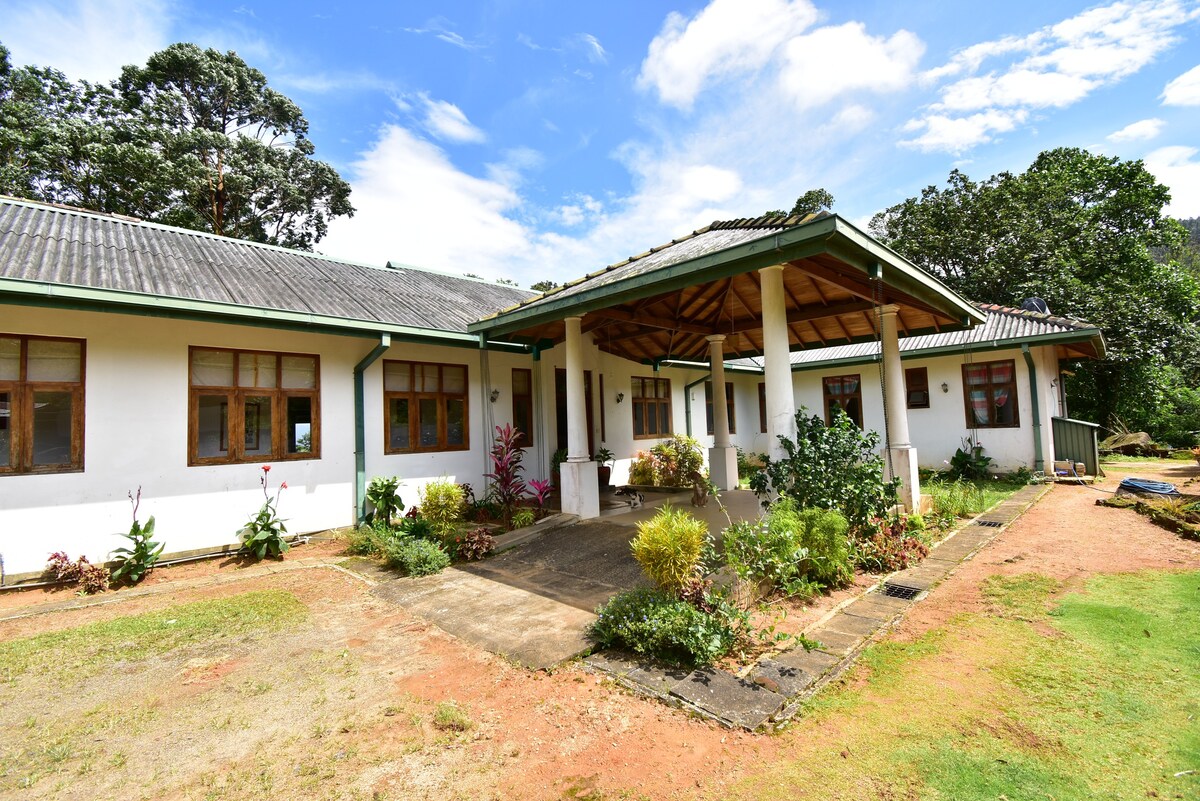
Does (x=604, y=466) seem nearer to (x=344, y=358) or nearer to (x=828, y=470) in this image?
(x=344, y=358)

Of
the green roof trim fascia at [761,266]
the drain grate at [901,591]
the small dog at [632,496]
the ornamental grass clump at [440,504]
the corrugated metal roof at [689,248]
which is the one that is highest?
the corrugated metal roof at [689,248]

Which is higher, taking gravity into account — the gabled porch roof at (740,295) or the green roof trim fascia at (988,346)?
the gabled porch roof at (740,295)

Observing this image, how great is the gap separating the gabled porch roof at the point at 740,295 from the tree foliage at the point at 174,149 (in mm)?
19043

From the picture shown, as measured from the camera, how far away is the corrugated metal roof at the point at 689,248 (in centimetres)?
502

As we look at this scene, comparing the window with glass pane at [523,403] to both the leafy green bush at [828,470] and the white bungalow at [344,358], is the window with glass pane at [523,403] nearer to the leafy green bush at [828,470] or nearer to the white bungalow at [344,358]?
the white bungalow at [344,358]

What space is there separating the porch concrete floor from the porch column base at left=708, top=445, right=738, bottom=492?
82.2 inches

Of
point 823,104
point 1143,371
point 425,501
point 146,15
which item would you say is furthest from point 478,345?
point 1143,371

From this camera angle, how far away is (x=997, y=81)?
10.6 m

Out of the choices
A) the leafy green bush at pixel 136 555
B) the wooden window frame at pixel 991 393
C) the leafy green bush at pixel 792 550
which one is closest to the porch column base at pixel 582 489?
the leafy green bush at pixel 792 550

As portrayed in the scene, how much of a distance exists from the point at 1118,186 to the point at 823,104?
70.0 ft

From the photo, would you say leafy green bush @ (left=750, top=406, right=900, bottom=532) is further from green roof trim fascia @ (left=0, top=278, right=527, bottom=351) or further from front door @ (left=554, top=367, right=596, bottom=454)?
green roof trim fascia @ (left=0, top=278, right=527, bottom=351)

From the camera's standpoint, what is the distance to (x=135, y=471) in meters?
5.82

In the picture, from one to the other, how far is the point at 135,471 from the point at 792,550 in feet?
23.9

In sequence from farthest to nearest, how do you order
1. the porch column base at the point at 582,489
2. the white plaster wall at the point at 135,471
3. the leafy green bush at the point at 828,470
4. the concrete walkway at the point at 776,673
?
the porch column base at the point at 582,489
the white plaster wall at the point at 135,471
the leafy green bush at the point at 828,470
the concrete walkway at the point at 776,673
